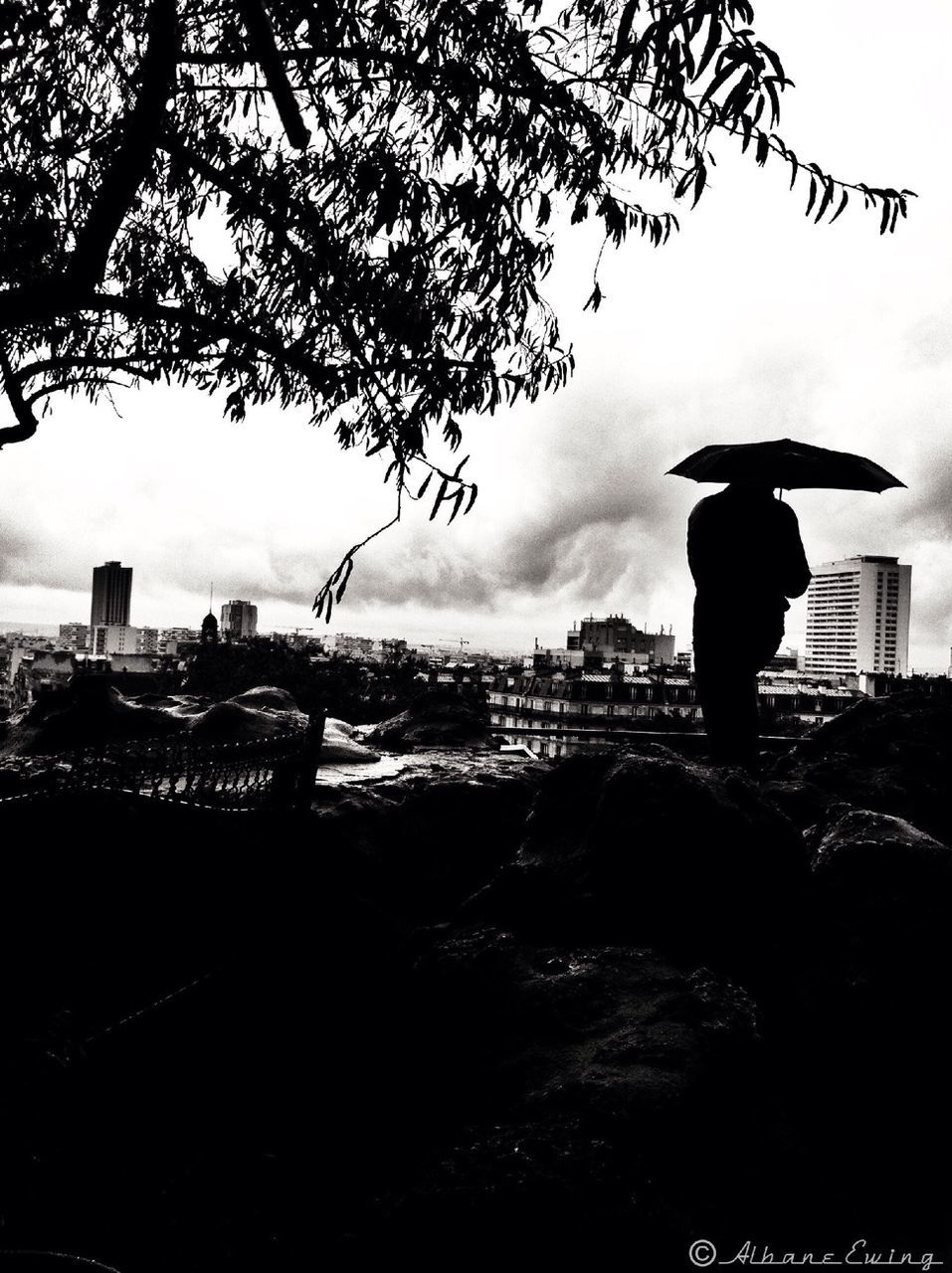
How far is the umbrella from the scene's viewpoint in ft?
16.0

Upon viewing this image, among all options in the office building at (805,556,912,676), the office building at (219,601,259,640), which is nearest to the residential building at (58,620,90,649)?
the office building at (219,601,259,640)

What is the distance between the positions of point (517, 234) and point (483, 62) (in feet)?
2.93

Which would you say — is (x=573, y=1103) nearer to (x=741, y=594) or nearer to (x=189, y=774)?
(x=189, y=774)

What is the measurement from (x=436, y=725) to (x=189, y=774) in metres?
3.66

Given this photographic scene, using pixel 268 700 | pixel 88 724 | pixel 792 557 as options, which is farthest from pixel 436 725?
pixel 792 557

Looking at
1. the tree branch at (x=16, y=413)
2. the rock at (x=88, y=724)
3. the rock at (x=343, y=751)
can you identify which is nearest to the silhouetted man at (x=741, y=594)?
→ the rock at (x=343, y=751)

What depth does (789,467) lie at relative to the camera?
16.0 feet

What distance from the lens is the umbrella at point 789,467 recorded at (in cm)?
488

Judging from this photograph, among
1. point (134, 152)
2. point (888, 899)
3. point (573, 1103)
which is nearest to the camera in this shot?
point (573, 1103)

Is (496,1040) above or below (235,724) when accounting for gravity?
below

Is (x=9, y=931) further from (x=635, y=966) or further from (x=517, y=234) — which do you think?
(x=517, y=234)

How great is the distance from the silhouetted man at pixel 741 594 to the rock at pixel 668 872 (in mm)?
1997

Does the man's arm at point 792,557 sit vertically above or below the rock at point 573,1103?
above
